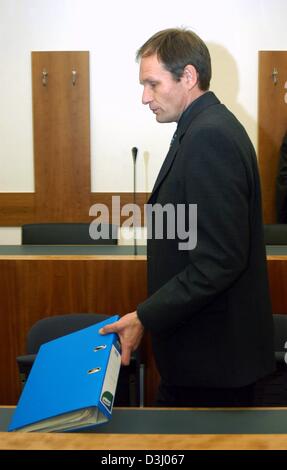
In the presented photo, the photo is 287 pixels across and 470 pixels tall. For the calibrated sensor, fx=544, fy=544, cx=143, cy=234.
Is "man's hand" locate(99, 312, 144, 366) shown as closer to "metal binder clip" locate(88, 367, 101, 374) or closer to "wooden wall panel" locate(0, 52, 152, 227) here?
"metal binder clip" locate(88, 367, 101, 374)

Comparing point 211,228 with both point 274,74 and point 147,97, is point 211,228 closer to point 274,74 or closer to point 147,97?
point 147,97

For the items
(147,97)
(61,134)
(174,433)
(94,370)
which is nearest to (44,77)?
(61,134)

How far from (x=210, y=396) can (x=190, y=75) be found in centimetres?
87

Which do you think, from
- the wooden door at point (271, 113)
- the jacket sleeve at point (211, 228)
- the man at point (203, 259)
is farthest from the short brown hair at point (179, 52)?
the wooden door at point (271, 113)

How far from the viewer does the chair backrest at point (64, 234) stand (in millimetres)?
3418

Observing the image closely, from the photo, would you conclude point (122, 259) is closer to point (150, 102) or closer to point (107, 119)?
point (150, 102)

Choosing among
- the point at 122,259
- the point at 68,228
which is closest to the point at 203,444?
A: the point at 122,259

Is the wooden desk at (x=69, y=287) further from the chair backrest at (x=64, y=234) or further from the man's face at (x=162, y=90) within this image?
the man's face at (x=162, y=90)

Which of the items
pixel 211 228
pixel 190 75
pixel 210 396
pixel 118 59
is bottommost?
pixel 210 396

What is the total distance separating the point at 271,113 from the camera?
483 centimetres

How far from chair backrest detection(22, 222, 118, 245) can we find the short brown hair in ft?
6.57

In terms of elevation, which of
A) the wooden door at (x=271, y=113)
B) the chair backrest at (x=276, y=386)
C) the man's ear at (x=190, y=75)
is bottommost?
the chair backrest at (x=276, y=386)

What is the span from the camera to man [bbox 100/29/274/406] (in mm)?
1280

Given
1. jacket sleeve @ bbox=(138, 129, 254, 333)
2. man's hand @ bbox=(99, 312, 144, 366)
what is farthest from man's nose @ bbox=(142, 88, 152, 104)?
man's hand @ bbox=(99, 312, 144, 366)
